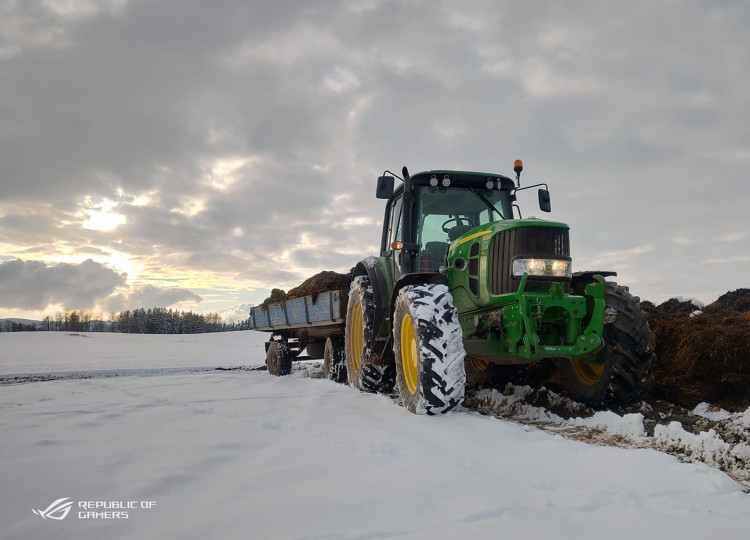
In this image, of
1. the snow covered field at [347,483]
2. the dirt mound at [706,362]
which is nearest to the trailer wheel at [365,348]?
the snow covered field at [347,483]

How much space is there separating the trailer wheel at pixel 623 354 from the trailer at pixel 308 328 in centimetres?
413

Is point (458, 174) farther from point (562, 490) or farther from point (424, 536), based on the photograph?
point (424, 536)

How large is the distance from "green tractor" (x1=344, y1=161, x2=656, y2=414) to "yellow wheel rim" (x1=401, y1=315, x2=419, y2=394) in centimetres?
1

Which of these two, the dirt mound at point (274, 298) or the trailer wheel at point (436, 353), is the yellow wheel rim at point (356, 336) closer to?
the trailer wheel at point (436, 353)

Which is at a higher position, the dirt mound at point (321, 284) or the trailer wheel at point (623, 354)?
the dirt mound at point (321, 284)

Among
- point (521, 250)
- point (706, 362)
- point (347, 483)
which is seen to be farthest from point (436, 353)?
point (706, 362)

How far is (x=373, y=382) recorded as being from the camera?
22.0 feet

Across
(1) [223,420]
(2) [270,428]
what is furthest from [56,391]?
(2) [270,428]

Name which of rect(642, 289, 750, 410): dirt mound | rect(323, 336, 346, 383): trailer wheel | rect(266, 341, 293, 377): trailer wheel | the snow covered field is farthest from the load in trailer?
rect(266, 341, 293, 377): trailer wheel

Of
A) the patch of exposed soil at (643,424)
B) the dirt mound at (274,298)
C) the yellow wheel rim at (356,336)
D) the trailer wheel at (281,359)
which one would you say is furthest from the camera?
the dirt mound at (274,298)

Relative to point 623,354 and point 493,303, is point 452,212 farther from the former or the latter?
point 623,354

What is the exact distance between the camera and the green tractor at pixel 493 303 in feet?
15.1

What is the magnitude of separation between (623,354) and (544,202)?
2.17 meters

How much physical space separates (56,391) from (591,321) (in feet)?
24.2
